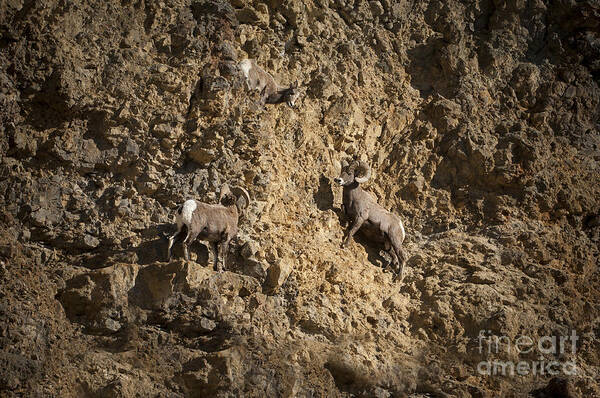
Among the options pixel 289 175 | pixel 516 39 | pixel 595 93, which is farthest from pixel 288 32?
pixel 595 93

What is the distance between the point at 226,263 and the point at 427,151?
15.1 feet

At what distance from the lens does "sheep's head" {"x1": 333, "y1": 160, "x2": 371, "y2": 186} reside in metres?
12.6

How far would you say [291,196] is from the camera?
39.6 feet

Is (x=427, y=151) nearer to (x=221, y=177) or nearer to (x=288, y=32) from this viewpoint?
(x=288, y=32)

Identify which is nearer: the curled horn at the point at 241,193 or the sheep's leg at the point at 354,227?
the curled horn at the point at 241,193

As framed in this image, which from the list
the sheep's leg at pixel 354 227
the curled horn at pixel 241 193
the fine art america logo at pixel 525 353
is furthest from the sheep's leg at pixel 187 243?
the fine art america logo at pixel 525 353

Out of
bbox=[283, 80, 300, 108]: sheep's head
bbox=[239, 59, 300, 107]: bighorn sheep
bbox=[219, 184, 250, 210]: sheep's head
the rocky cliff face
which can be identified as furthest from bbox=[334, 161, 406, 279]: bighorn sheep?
bbox=[219, 184, 250, 210]: sheep's head

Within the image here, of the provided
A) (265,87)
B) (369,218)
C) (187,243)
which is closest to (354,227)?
(369,218)

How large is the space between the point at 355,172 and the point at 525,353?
12.3 ft

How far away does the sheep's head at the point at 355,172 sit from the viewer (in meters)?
12.6

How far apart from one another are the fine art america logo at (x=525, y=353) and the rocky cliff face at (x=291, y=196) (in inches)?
2.9

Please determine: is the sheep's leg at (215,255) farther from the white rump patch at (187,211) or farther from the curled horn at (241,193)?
the curled horn at (241,193)

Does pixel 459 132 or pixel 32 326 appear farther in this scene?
pixel 459 132

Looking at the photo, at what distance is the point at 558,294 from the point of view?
41.0ft
